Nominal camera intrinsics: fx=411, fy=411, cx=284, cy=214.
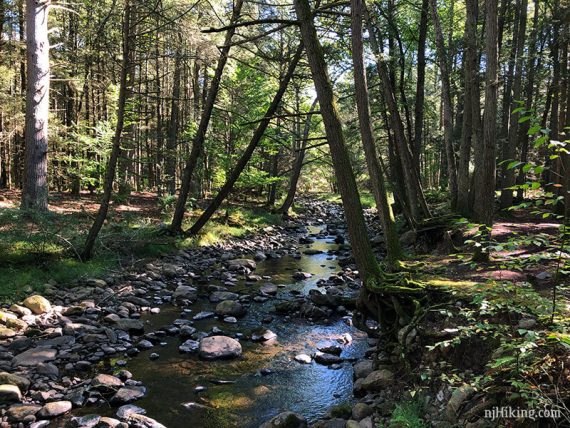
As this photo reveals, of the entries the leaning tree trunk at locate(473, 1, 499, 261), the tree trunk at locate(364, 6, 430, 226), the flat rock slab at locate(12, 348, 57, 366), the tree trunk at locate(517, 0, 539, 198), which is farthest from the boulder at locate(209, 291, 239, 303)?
the tree trunk at locate(517, 0, 539, 198)

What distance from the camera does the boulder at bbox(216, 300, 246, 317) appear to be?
28.6 ft

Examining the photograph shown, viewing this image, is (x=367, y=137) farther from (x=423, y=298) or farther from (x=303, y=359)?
(x=303, y=359)

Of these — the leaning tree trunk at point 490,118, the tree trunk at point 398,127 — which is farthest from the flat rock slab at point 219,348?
the tree trunk at point 398,127

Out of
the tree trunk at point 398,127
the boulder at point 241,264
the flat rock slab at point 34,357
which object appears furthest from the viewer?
the boulder at point 241,264

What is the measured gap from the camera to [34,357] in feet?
19.5

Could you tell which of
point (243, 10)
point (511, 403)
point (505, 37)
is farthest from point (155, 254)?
point (505, 37)

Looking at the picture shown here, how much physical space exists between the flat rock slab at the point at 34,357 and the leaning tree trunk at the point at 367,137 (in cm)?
564

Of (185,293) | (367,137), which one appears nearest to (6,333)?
(185,293)

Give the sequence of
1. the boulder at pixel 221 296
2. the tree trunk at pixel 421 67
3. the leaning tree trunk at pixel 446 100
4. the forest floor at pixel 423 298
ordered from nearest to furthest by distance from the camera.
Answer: the forest floor at pixel 423 298
the boulder at pixel 221 296
the leaning tree trunk at pixel 446 100
the tree trunk at pixel 421 67

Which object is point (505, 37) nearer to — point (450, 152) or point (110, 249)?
point (450, 152)

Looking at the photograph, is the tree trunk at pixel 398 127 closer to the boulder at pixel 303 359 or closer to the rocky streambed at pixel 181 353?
the rocky streambed at pixel 181 353

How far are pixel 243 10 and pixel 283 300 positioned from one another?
992cm

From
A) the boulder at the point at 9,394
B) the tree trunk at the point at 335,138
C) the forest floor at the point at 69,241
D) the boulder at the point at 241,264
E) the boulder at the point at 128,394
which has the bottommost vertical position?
the boulder at the point at 128,394

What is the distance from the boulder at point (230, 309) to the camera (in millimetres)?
8719
